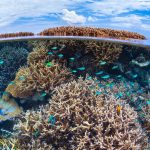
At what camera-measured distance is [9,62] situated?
11531 millimetres

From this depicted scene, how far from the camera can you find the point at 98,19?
10109 millimetres

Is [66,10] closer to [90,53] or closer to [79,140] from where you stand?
[90,53]

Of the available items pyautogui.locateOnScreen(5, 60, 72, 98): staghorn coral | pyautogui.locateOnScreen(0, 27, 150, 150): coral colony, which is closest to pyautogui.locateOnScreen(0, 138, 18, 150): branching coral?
pyautogui.locateOnScreen(0, 27, 150, 150): coral colony

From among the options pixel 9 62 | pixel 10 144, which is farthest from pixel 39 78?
pixel 9 62

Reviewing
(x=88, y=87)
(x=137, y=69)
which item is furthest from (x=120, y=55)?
(x=88, y=87)

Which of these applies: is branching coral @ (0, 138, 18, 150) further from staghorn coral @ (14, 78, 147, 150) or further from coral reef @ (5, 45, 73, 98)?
coral reef @ (5, 45, 73, 98)

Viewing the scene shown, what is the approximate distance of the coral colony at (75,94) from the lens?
22.0 feet

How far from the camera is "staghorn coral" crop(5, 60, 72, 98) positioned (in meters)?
9.01

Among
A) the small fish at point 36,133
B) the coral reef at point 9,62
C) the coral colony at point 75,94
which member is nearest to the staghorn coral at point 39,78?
the coral colony at point 75,94

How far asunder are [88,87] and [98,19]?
3.47 meters

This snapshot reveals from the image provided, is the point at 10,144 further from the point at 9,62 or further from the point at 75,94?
the point at 9,62

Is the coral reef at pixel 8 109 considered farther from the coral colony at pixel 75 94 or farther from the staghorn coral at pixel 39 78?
the staghorn coral at pixel 39 78

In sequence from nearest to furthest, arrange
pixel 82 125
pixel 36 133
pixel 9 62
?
pixel 82 125 → pixel 36 133 → pixel 9 62

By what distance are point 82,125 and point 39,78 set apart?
2.99 m
